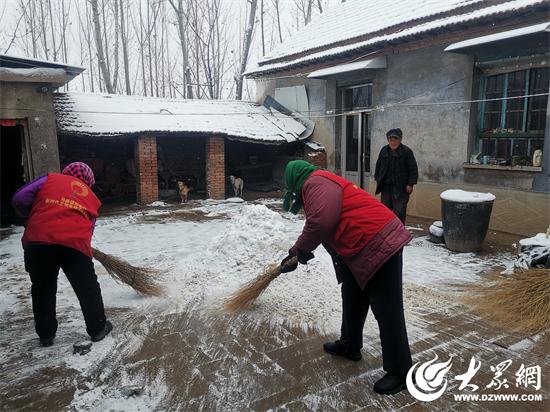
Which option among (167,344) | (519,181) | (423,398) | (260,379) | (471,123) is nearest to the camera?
(423,398)

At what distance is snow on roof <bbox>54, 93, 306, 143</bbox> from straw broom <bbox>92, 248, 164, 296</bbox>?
21.8 feet

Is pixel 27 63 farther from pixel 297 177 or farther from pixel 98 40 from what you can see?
pixel 98 40

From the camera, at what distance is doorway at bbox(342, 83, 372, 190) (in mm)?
10945

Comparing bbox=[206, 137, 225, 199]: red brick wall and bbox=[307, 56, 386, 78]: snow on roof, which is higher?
bbox=[307, 56, 386, 78]: snow on roof

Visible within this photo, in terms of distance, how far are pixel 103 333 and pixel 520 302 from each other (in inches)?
142

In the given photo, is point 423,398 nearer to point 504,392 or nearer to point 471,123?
point 504,392

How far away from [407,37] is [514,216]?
161 inches

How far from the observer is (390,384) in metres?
2.68

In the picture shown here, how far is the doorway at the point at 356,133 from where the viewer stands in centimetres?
1095

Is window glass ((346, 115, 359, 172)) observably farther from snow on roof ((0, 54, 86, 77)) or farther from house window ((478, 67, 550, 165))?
snow on roof ((0, 54, 86, 77))

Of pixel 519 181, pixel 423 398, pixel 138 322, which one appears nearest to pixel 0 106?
pixel 138 322

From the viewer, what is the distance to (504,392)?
2.70m

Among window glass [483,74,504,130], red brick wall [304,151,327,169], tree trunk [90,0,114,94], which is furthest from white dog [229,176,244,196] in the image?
tree trunk [90,0,114,94]

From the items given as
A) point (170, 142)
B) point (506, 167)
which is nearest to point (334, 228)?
point (506, 167)
